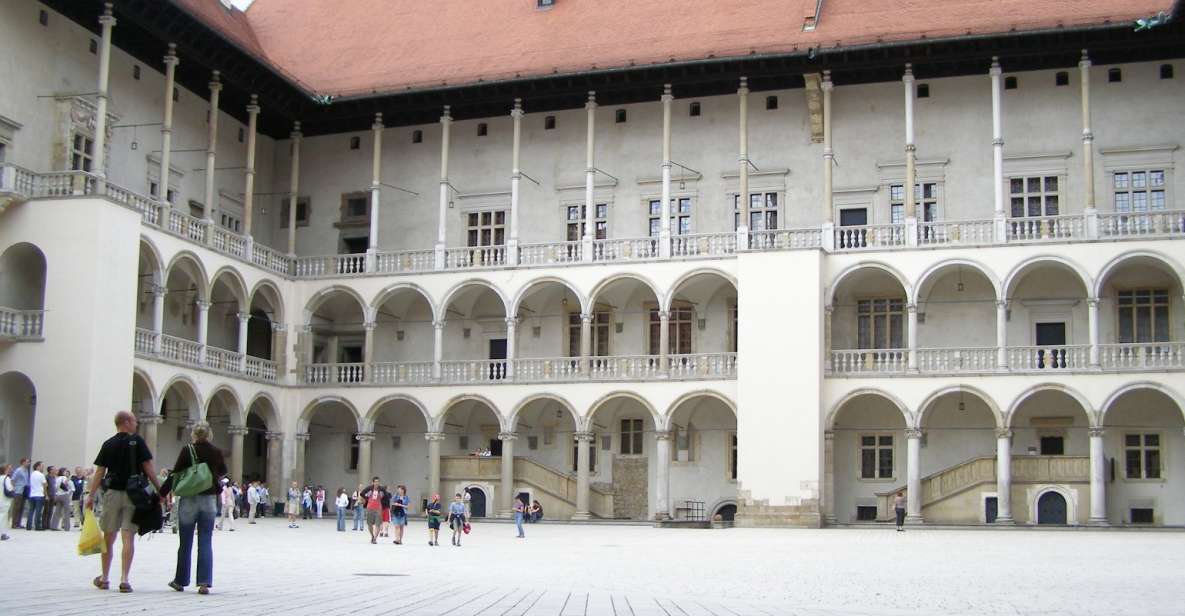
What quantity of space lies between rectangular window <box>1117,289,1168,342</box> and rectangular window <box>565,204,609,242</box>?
43.4 ft

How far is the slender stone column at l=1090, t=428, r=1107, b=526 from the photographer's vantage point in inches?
1265

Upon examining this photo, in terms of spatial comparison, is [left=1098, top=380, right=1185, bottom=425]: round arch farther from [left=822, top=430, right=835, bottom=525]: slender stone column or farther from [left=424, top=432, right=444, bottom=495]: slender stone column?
[left=424, top=432, right=444, bottom=495]: slender stone column

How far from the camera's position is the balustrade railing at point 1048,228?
33656 millimetres

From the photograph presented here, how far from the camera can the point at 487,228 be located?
131ft

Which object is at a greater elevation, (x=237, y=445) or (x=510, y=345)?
(x=510, y=345)

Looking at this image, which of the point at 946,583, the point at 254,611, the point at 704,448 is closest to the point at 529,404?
the point at 704,448

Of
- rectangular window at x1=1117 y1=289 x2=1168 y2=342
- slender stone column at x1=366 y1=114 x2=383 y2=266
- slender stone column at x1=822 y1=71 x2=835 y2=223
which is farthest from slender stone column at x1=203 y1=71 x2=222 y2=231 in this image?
rectangular window at x1=1117 y1=289 x2=1168 y2=342

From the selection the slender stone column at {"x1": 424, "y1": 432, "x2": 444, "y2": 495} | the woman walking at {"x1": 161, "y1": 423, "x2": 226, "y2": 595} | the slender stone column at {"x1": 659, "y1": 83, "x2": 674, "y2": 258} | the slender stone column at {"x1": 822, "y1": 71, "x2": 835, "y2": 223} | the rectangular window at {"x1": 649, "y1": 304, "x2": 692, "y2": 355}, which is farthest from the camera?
the rectangular window at {"x1": 649, "y1": 304, "x2": 692, "y2": 355}

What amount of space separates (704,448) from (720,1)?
1197 cm

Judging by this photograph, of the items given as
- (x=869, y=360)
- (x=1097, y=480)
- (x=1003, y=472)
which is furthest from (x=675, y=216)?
(x=1097, y=480)

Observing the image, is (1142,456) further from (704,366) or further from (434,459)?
(434,459)

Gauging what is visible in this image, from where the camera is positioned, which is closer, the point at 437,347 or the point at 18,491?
the point at 18,491

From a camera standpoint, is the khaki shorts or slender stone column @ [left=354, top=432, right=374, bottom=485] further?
slender stone column @ [left=354, top=432, right=374, bottom=485]

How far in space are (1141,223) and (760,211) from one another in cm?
932
